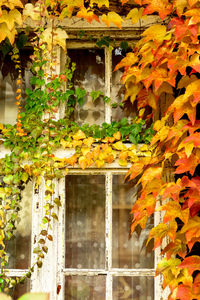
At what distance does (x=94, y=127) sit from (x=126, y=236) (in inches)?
29.6

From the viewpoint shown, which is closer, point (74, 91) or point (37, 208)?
point (37, 208)

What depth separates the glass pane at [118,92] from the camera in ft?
8.34

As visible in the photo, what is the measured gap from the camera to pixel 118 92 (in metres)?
2.56

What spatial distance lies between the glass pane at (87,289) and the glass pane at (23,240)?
32cm

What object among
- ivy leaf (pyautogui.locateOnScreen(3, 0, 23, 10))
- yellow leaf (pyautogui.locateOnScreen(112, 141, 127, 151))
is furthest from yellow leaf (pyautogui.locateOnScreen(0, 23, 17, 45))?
yellow leaf (pyautogui.locateOnScreen(112, 141, 127, 151))

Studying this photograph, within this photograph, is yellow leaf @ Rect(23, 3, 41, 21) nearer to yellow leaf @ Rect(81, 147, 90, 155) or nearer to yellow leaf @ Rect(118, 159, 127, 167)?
yellow leaf @ Rect(81, 147, 90, 155)

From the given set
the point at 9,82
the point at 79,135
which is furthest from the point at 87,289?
the point at 9,82

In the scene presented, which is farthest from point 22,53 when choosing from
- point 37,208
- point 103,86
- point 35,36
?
point 37,208

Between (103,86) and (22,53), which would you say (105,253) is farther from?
(22,53)

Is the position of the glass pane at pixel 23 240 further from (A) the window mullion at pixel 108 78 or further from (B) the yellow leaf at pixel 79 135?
(A) the window mullion at pixel 108 78

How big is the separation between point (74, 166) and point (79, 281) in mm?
744

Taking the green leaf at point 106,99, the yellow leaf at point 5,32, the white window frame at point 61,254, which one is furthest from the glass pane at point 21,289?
the yellow leaf at point 5,32

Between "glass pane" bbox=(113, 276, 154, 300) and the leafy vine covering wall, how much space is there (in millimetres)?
287

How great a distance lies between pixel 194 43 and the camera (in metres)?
1.95
